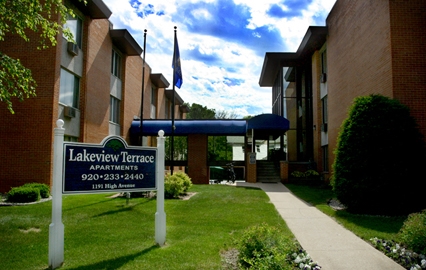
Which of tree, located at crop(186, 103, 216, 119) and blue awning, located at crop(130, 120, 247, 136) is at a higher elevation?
tree, located at crop(186, 103, 216, 119)

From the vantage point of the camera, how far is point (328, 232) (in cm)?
782

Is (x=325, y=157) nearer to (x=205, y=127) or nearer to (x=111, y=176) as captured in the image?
(x=205, y=127)

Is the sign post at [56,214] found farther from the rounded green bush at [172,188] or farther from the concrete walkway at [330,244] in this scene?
the rounded green bush at [172,188]

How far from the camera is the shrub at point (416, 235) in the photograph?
587 centimetres

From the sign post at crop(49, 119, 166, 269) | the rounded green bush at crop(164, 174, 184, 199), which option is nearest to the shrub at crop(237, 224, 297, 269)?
the sign post at crop(49, 119, 166, 269)

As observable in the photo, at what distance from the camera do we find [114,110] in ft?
75.8

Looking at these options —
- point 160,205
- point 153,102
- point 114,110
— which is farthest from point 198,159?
point 160,205

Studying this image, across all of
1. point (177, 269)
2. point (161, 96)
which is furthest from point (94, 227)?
point (161, 96)

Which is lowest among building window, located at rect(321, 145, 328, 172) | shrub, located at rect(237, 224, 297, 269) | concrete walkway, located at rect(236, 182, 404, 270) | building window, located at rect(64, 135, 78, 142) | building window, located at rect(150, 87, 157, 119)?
concrete walkway, located at rect(236, 182, 404, 270)

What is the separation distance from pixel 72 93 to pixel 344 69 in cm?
1314

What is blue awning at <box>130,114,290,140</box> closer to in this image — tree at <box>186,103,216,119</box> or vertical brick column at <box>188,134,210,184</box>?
vertical brick column at <box>188,134,210,184</box>

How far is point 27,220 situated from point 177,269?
531cm

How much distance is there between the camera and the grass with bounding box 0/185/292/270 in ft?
18.8

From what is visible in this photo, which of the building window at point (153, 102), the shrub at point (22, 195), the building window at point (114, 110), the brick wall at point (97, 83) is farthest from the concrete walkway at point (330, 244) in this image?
the building window at point (153, 102)
